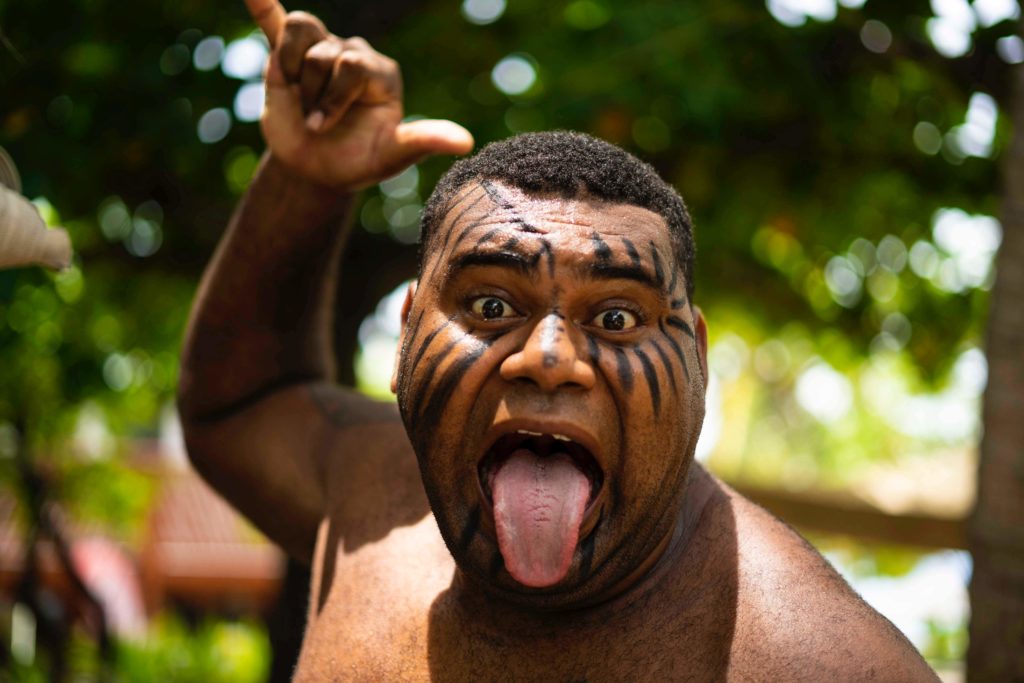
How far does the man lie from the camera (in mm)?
1854

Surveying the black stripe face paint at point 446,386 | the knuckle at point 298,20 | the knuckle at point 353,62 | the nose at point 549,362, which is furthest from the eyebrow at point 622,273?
the knuckle at point 298,20

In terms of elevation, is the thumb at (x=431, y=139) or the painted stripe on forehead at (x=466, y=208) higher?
the painted stripe on forehead at (x=466, y=208)

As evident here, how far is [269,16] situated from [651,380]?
123 centimetres

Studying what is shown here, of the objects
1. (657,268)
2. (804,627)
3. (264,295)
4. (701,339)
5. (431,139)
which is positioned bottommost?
(264,295)

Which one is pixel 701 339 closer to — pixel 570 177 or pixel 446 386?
pixel 570 177

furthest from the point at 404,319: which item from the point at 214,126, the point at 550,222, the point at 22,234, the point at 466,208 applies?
the point at 214,126

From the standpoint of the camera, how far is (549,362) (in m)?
1.81

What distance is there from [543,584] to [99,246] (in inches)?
143

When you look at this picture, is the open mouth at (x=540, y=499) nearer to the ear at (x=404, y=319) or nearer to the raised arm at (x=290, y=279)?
the ear at (x=404, y=319)

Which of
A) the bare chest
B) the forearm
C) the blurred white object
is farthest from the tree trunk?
the blurred white object

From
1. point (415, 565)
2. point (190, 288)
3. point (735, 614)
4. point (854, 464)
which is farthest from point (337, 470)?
point (854, 464)

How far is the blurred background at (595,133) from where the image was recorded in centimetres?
346

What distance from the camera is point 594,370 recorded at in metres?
1.87

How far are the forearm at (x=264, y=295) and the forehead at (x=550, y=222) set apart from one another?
64cm
